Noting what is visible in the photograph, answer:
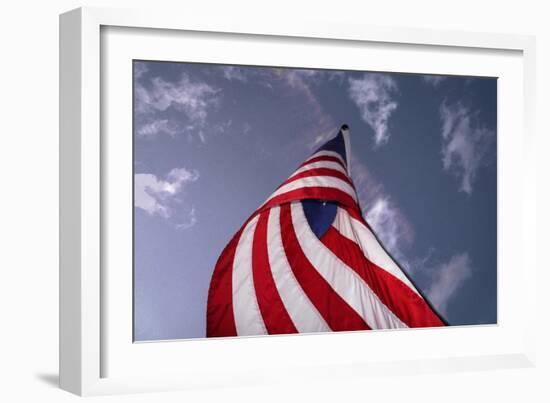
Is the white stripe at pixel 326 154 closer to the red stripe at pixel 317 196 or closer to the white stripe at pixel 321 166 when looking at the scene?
the white stripe at pixel 321 166

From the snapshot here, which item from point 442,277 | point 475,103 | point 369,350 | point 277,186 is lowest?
point 369,350

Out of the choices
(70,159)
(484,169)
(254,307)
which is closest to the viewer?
(70,159)

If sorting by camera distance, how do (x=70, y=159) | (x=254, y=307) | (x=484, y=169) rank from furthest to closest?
1. (x=484, y=169)
2. (x=254, y=307)
3. (x=70, y=159)

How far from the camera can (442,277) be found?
4367 mm

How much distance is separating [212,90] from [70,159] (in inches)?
25.8

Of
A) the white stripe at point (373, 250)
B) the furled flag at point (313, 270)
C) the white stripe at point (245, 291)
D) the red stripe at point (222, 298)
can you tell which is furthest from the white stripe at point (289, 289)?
the white stripe at point (373, 250)

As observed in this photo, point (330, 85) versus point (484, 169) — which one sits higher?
point (330, 85)

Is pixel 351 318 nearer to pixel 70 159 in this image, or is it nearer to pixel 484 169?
pixel 484 169


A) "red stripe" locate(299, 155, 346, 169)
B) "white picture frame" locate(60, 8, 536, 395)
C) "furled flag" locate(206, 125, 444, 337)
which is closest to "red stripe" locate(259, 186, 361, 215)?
"furled flag" locate(206, 125, 444, 337)

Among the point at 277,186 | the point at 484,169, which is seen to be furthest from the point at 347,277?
the point at 484,169

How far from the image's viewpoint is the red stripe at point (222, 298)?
4.04 metres

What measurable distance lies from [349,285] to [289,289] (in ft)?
0.87

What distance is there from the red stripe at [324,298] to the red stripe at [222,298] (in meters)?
0.31

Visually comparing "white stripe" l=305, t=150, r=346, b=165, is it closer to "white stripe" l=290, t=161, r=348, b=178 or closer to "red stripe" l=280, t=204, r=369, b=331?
"white stripe" l=290, t=161, r=348, b=178
